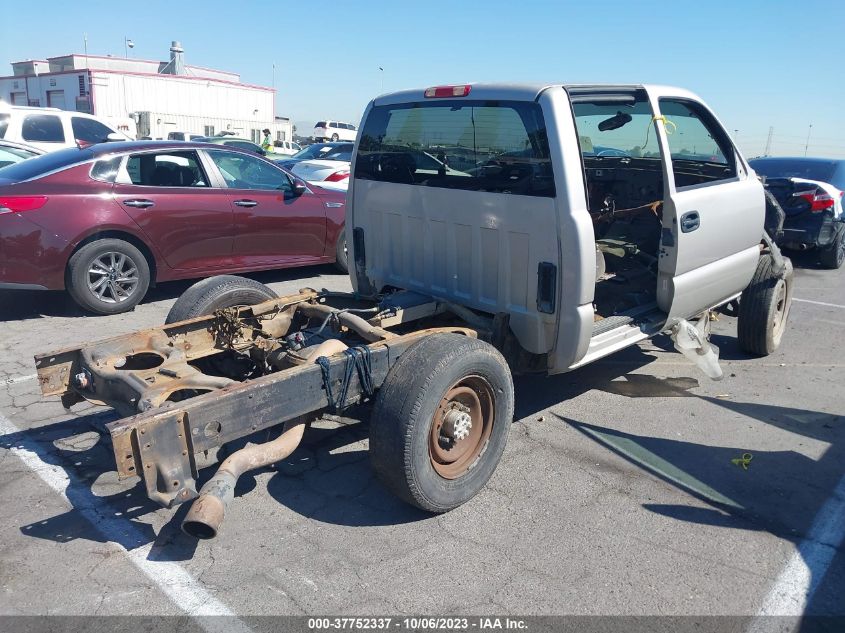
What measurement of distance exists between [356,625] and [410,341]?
1460 millimetres

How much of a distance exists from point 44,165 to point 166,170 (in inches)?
43.6

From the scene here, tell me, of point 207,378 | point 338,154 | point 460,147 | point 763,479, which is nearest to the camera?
point 207,378

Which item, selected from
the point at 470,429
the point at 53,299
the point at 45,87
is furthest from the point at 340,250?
the point at 45,87

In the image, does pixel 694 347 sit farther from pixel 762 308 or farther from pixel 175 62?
pixel 175 62

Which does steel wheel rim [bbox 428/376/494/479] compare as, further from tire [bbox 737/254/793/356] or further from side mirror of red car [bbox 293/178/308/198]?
side mirror of red car [bbox 293/178/308/198]

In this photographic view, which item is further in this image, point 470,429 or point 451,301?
point 451,301

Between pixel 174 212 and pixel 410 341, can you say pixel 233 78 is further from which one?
pixel 410 341

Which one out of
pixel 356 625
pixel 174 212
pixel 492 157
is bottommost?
pixel 356 625

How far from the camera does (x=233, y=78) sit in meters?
54.5

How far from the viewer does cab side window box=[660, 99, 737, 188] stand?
5.12 meters

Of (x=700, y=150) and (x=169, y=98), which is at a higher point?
(x=169, y=98)

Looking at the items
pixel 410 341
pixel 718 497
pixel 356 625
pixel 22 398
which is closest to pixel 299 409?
pixel 410 341

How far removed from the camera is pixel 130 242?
271 inches

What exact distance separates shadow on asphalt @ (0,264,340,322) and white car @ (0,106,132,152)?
5971mm
